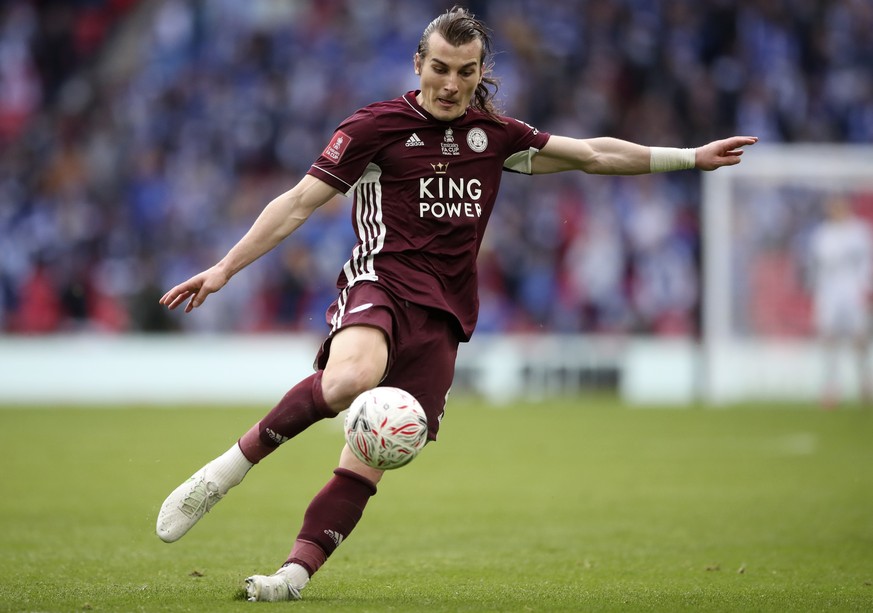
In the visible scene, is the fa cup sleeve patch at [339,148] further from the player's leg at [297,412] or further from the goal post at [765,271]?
the goal post at [765,271]

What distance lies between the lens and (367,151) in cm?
576

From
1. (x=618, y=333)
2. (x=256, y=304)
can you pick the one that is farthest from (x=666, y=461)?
(x=256, y=304)

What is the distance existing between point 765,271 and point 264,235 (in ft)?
46.3

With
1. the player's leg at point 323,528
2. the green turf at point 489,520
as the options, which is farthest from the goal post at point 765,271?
the player's leg at point 323,528

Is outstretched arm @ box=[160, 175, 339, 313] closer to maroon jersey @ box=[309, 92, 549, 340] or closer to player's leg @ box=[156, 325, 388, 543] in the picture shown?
maroon jersey @ box=[309, 92, 549, 340]

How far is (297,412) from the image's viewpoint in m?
5.54

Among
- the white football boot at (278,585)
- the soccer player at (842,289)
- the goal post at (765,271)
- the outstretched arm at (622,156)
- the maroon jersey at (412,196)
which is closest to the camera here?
the white football boot at (278,585)

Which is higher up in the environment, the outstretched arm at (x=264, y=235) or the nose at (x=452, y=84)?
the nose at (x=452, y=84)

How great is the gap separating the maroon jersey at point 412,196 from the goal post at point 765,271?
13114 millimetres

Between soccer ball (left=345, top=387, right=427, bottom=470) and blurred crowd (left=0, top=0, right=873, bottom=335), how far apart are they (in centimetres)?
1464

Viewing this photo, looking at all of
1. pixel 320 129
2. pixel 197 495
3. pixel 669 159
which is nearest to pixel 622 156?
pixel 669 159

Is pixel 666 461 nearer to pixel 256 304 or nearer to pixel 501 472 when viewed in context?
pixel 501 472

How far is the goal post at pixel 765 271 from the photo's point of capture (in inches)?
733

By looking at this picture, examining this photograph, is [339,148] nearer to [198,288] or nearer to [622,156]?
[198,288]
